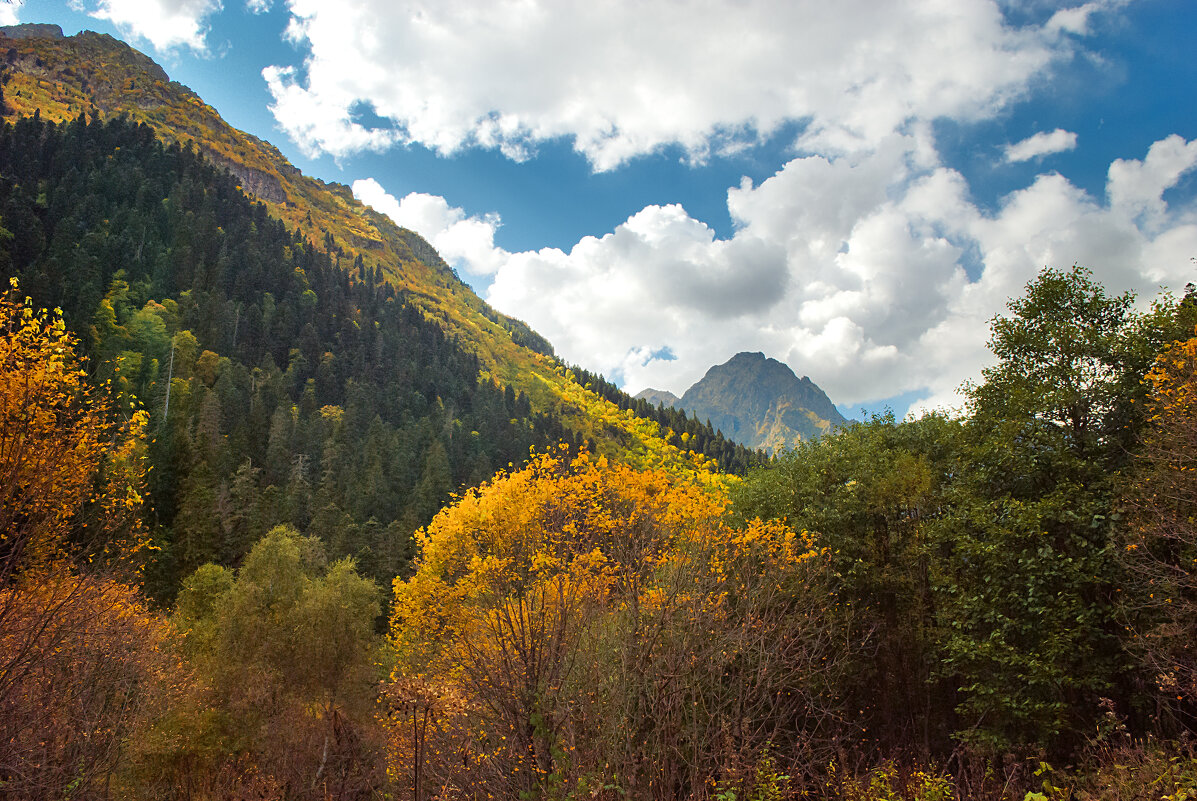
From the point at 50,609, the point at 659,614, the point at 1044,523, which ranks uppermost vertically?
the point at 1044,523

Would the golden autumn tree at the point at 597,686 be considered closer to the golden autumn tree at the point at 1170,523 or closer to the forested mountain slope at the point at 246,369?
the golden autumn tree at the point at 1170,523

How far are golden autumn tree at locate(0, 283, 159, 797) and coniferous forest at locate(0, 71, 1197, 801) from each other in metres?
0.12

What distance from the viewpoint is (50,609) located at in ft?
19.7

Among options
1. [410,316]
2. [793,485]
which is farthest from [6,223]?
[793,485]

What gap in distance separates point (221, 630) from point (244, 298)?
90602 millimetres

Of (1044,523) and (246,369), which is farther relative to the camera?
(246,369)

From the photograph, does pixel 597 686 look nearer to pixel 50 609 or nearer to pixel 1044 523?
pixel 50 609

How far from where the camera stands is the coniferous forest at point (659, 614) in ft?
29.0

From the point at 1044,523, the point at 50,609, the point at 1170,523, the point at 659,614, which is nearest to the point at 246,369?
the point at 50,609

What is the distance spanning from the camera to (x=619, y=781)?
788 cm

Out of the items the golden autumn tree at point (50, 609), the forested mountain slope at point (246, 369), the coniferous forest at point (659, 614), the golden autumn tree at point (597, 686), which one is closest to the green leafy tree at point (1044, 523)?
the coniferous forest at point (659, 614)

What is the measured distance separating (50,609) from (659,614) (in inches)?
319

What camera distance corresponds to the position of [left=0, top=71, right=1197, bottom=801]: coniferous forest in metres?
8.84

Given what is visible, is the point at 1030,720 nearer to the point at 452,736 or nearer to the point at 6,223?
the point at 452,736
